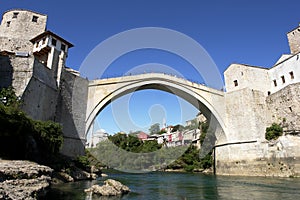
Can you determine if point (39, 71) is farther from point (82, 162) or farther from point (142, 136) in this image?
point (142, 136)

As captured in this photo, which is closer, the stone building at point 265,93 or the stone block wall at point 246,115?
the stone building at point 265,93

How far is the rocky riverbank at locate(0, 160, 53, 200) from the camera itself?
4.76 meters

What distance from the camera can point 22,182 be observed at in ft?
18.3

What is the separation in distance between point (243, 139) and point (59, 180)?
16.9 metres

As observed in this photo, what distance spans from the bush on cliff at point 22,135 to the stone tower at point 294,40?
95.8 feet

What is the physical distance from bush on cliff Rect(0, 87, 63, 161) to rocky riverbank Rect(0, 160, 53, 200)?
231 cm

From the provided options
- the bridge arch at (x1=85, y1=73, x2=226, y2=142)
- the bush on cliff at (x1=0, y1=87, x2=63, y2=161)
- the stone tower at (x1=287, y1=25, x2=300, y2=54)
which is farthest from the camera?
the stone tower at (x1=287, y1=25, x2=300, y2=54)

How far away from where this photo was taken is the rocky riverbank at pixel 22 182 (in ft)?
15.6

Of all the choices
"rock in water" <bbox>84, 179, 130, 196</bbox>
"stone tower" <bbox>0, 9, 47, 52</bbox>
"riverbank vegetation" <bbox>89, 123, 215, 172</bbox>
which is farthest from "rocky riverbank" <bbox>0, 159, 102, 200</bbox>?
"riverbank vegetation" <bbox>89, 123, 215, 172</bbox>

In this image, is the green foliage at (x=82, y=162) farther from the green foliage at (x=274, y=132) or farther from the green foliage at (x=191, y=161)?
the green foliage at (x=191, y=161)

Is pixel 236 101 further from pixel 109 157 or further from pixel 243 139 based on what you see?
pixel 109 157

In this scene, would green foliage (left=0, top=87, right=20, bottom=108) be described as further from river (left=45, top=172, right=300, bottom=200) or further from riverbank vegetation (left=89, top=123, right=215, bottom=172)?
riverbank vegetation (left=89, top=123, right=215, bottom=172)

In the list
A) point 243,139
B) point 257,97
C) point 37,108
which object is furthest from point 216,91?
point 37,108

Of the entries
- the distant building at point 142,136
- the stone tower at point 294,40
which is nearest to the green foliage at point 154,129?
the distant building at point 142,136
